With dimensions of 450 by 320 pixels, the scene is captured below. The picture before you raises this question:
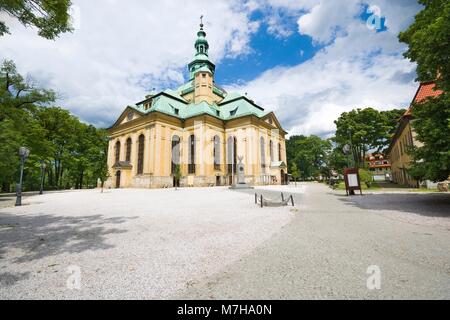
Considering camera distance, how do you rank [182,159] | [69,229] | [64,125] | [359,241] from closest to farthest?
1. [359,241]
2. [69,229]
3. [64,125]
4. [182,159]

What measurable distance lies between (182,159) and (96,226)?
104 feet

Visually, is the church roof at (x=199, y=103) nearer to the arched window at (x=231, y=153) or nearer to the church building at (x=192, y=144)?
the church building at (x=192, y=144)

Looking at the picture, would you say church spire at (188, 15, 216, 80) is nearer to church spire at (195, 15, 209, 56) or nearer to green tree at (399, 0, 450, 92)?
church spire at (195, 15, 209, 56)

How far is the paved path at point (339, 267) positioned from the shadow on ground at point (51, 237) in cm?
322

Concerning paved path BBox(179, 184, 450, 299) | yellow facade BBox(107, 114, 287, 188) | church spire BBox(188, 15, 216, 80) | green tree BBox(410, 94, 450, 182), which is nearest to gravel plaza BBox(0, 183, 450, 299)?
paved path BBox(179, 184, 450, 299)

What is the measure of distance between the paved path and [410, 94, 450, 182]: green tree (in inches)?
134

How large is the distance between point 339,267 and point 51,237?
6.58 metres

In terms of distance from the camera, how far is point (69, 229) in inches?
249

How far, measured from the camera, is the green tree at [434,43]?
24.2ft

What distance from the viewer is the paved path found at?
2.60 meters

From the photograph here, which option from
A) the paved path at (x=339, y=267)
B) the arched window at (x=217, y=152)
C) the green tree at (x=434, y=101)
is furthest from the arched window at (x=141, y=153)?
the green tree at (x=434, y=101)
